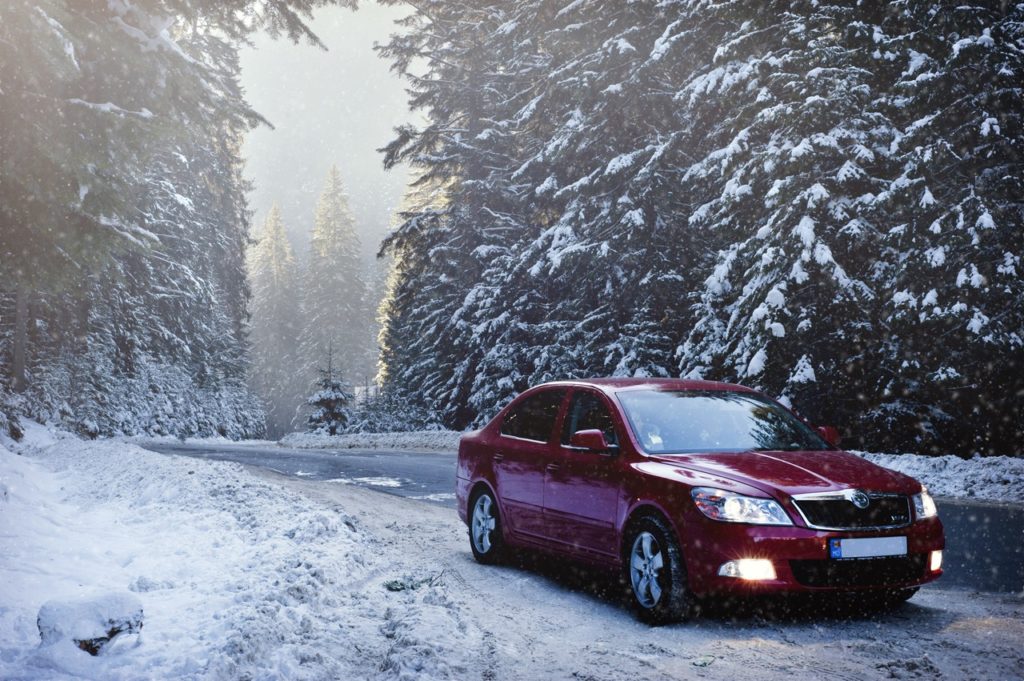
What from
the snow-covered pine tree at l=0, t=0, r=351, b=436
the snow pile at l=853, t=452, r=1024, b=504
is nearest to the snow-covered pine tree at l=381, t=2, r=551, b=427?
the snow-covered pine tree at l=0, t=0, r=351, b=436

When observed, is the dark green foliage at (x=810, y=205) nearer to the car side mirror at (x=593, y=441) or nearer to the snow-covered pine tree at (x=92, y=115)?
the snow-covered pine tree at (x=92, y=115)

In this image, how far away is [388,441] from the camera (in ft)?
114

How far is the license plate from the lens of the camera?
570 centimetres

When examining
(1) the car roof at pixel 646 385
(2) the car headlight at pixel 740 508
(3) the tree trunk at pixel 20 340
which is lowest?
(2) the car headlight at pixel 740 508

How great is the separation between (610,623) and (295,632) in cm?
210

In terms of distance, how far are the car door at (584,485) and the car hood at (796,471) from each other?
1.75 feet

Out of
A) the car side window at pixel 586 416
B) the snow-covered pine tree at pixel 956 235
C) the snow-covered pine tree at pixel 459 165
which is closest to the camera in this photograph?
the car side window at pixel 586 416

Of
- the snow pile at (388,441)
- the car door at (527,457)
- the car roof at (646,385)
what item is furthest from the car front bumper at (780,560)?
the snow pile at (388,441)

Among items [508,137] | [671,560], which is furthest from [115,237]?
[508,137]

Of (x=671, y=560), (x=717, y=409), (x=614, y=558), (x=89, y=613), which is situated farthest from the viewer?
(x=717, y=409)

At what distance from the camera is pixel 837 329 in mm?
17312

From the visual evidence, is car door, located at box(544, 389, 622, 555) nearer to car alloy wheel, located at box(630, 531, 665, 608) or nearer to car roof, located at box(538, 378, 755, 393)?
car roof, located at box(538, 378, 755, 393)

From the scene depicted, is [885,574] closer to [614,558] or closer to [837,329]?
[614,558]

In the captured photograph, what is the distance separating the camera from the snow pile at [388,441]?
30522 mm
